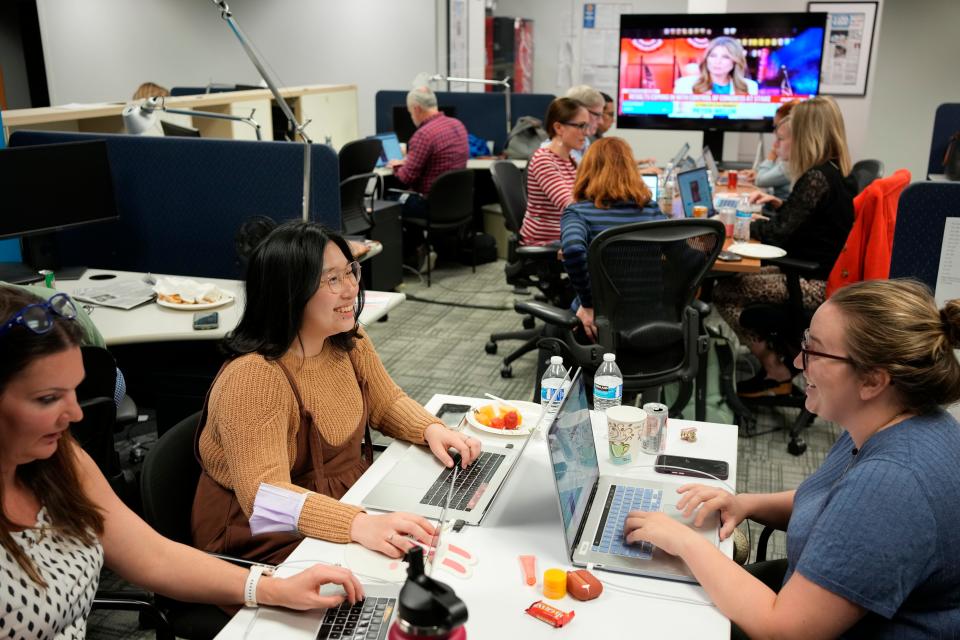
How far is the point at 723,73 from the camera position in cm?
576

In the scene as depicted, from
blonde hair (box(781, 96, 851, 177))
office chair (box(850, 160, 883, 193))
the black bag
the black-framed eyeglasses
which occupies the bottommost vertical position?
office chair (box(850, 160, 883, 193))

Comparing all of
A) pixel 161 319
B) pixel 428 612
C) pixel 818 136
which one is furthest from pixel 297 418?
pixel 818 136

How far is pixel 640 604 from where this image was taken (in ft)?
4.35

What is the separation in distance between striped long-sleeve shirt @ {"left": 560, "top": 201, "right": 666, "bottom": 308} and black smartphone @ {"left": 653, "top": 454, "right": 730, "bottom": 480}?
125 centimetres

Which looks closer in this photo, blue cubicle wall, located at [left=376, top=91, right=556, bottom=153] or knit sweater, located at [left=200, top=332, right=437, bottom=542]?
knit sweater, located at [left=200, top=332, right=437, bottom=542]

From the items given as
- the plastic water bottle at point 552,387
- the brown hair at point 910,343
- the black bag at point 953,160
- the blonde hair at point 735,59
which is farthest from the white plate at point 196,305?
the blonde hair at point 735,59

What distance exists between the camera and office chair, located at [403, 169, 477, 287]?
5.24 metres

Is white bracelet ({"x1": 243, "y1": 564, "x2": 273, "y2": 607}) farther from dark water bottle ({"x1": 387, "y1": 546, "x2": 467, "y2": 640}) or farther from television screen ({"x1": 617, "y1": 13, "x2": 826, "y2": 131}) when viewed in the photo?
television screen ({"x1": 617, "y1": 13, "x2": 826, "y2": 131})

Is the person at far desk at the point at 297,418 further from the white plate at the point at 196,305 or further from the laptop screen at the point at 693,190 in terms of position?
the laptop screen at the point at 693,190

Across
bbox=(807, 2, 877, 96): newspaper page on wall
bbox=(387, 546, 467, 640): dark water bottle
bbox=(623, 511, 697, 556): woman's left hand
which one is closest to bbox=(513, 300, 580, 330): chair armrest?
bbox=(623, 511, 697, 556): woman's left hand

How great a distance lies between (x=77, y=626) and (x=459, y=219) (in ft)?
14.3

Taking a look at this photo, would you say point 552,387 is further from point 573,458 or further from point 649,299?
point 649,299

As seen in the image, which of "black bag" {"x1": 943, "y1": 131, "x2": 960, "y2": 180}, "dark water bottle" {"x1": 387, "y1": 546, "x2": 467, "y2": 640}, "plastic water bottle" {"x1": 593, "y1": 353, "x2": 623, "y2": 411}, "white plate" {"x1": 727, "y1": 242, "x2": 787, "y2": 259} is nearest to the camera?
"dark water bottle" {"x1": 387, "y1": 546, "x2": 467, "y2": 640}

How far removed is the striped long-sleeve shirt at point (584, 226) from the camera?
3.03m
